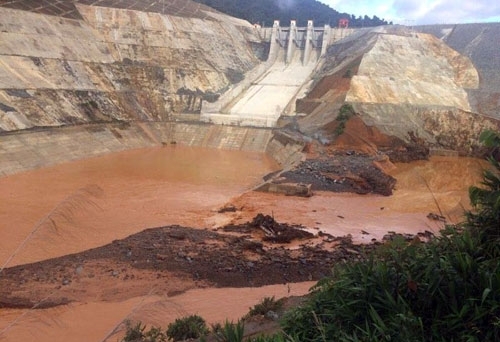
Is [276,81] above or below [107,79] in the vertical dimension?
above

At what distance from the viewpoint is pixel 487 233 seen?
4.93 metres

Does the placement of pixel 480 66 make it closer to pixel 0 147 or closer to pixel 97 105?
pixel 97 105

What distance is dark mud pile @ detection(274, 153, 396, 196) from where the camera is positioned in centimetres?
2336

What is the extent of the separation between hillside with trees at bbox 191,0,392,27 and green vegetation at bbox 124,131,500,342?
260 feet

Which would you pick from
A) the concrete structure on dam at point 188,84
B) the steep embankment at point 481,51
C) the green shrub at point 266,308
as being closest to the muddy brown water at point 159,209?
the green shrub at point 266,308

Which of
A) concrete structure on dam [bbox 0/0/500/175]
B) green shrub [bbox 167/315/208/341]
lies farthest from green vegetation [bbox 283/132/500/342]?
concrete structure on dam [bbox 0/0/500/175]

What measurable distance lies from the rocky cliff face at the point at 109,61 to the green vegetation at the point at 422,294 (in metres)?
25.3

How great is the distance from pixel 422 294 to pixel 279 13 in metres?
99.4

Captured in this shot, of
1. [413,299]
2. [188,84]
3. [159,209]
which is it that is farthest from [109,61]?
[413,299]

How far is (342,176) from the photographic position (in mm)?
24719

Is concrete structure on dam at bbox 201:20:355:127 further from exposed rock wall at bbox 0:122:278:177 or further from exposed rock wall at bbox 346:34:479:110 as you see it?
exposed rock wall at bbox 346:34:479:110

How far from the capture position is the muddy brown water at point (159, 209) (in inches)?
394

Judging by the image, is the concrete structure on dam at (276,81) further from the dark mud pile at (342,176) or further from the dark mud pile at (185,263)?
the dark mud pile at (185,263)

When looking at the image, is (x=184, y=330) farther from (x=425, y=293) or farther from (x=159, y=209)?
(x=159, y=209)
